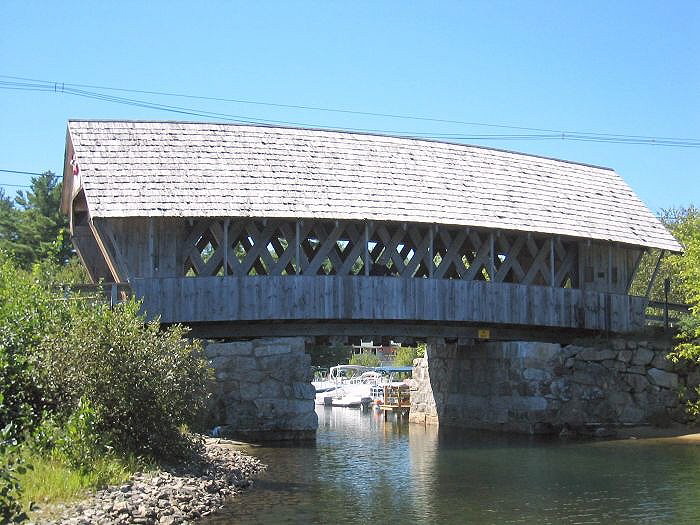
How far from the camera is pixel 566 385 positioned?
2323cm

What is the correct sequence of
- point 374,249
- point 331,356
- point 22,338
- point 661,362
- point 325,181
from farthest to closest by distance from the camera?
point 331,356 < point 374,249 < point 661,362 < point 325,181 < point 22,338

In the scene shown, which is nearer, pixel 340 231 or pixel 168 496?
pixel 168 496

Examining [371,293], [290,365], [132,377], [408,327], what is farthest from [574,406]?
[132,377]

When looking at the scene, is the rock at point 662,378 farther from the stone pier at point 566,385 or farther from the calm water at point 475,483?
the calm water at point 475,483

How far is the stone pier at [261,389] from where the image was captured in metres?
20.1

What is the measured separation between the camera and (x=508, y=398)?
23.9 meters

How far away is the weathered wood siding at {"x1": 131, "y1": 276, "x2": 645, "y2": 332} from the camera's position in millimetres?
20625

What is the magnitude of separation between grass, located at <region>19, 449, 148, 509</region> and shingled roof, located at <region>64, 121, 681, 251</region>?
823 cm

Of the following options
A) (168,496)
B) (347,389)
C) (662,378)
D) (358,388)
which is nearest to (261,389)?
(168,496)

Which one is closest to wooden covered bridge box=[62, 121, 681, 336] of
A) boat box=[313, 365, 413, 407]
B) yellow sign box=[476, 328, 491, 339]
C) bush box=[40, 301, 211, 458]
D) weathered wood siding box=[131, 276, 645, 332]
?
weathered wood siding box=[131, 276, 645, 332]

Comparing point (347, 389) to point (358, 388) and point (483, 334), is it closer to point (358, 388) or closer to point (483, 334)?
point (358, 388)

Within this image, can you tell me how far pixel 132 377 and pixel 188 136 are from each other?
10.4 m

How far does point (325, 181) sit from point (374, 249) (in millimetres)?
4373

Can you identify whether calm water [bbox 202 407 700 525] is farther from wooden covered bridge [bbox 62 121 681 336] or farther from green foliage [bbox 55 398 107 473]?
wooden covered bridge [bbox 62 121 681 336]
